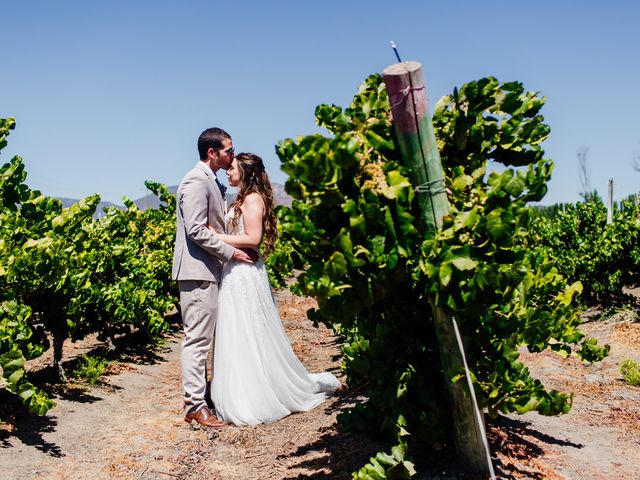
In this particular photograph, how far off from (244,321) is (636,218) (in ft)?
25.1

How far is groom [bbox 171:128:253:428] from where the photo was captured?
4.79 m

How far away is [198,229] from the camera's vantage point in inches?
186

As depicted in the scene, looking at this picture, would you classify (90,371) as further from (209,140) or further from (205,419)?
(209,140)

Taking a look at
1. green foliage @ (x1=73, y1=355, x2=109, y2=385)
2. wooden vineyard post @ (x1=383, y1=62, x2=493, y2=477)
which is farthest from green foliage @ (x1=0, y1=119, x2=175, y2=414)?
wooden vineyard post @ (x1=383, y1=62, x2=493, y2=477)

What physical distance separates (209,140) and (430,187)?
2.76m

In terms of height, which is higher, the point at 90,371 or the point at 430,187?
the point at 430,187

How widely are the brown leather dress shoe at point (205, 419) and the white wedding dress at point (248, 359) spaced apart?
68 millimetres

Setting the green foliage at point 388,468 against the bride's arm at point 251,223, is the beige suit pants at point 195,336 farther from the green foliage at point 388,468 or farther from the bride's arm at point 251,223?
the green foliage at point 388,468

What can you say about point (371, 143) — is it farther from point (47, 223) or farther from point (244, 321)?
point (47, 223)

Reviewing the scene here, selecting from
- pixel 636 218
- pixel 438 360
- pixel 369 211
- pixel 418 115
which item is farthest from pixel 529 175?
pixel 636 218

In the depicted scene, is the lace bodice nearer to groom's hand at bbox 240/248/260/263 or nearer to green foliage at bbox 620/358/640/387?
groom's hand at bbox 240/248/260/263

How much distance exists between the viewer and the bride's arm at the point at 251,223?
4.96 metres

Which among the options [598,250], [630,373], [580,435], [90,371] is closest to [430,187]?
[580,435]

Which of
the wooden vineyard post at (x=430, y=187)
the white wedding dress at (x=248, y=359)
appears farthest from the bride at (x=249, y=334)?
the wooden vineyard post at (x=430, y=187)
